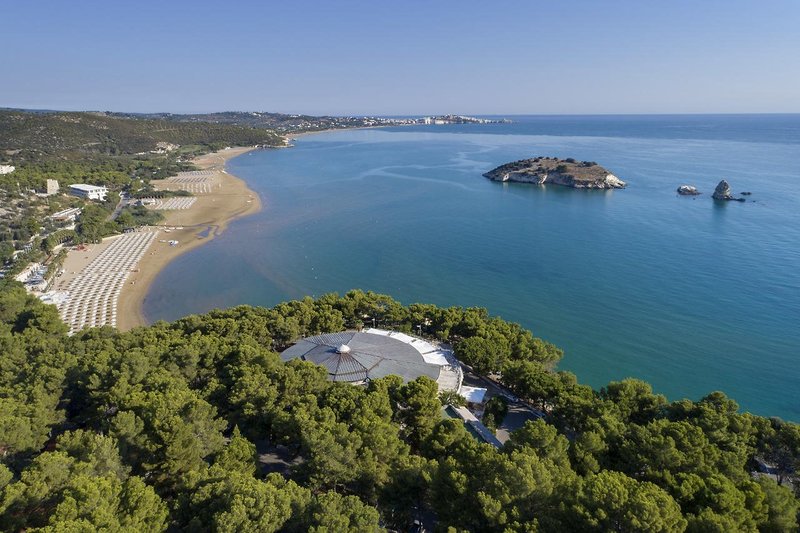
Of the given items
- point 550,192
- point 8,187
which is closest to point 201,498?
point 8,187

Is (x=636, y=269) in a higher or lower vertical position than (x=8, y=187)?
lower

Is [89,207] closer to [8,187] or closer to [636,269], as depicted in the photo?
[8,187]

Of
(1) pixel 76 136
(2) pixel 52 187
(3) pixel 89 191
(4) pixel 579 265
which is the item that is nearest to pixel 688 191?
(4) pixel 579 265

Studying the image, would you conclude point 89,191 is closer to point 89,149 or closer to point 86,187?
point 86,187

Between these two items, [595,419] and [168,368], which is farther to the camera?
[168,368]

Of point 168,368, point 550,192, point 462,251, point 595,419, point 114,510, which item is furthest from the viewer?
point 550,192

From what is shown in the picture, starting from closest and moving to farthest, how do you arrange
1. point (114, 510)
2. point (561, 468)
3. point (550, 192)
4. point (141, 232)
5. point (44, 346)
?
point (114, 510) < point (561, 468) < point (44, 346) < point (141, 232) < point (550, 192)

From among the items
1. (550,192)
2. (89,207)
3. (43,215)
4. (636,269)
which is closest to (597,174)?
(550,192)

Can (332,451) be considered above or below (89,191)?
below
